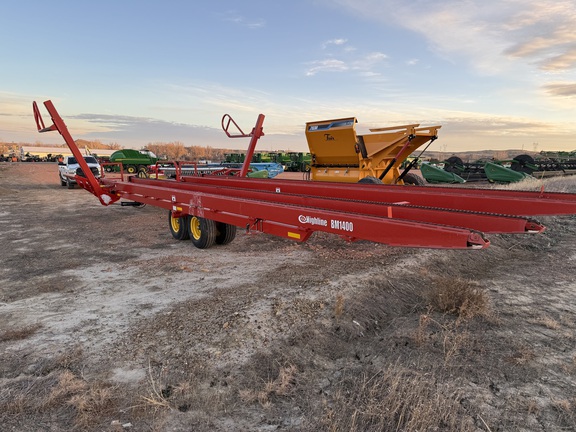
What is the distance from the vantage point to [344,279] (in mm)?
5020

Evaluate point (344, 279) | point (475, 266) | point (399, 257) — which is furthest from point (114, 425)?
point (475, 266)

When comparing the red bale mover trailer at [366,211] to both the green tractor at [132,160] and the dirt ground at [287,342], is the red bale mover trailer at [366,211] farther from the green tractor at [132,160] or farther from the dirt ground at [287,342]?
the green tractor at [132,160]

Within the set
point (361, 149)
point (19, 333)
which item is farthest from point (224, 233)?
point (361, 149)

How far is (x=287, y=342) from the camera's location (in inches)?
138

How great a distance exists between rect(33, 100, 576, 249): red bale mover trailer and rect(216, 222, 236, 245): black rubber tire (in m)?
0.02

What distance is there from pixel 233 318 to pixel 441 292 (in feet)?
8.10

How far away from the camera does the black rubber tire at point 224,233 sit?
22.7 feet

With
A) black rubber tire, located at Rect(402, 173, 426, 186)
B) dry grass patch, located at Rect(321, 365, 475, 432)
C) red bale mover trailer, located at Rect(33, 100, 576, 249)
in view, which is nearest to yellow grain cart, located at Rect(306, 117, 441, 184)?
black rubber tire, located at Rect(402, 173, 426, 186)

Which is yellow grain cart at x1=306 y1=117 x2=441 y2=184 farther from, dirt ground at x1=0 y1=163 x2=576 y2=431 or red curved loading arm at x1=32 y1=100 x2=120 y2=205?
red curved loading arm at x1=32 y1=100 x2=120 y2=205

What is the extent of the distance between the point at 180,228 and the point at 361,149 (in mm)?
5370

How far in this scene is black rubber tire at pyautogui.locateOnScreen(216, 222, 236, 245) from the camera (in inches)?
272

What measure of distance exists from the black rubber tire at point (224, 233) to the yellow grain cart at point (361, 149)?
3886 mm

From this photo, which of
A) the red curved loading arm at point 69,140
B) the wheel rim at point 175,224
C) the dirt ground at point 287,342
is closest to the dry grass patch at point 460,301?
the dirt ground at point 287,342

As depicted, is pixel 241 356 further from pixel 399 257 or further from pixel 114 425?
pixel 399 257
